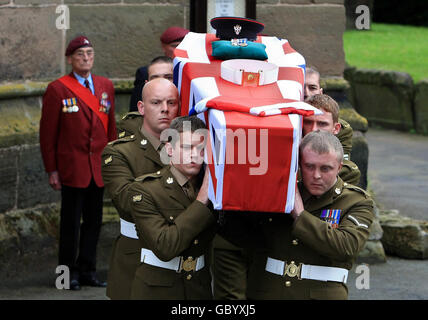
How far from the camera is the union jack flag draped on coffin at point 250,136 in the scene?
4.15m

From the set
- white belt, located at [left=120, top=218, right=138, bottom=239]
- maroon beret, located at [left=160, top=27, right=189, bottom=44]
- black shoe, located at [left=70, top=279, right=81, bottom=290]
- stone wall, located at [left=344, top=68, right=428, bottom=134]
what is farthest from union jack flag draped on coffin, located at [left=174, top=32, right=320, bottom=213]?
stone wall, located at [left=344, top=68, right=428, bottom=134]

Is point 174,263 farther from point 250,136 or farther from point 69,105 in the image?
point 69,105

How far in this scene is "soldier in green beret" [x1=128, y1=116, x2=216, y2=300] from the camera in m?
4.46

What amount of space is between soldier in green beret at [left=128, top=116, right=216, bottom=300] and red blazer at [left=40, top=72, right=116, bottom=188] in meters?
2.78

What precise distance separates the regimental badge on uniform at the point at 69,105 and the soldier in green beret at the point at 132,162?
2086 mm

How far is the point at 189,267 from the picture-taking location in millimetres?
4699

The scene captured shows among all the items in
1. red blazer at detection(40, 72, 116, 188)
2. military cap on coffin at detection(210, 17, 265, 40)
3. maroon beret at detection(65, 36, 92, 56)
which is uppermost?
military cap on coffin at detection(210, 17, 265, 40)

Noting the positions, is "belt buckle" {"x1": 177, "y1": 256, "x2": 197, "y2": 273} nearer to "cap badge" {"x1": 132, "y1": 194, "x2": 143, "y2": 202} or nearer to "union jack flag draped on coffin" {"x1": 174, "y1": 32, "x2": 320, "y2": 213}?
"cap badge" {"x1": 132, "y1": 194, "x2": 143, "y2": 202}

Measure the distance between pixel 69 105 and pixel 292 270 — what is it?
3.31 meters

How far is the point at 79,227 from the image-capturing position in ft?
25.0

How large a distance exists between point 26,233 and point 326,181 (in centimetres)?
388

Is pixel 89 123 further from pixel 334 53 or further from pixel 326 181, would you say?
pixel 326 181

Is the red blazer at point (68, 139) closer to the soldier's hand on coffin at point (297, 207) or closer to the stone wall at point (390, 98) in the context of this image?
the soldier's hand on coffin at point (297, 207)
